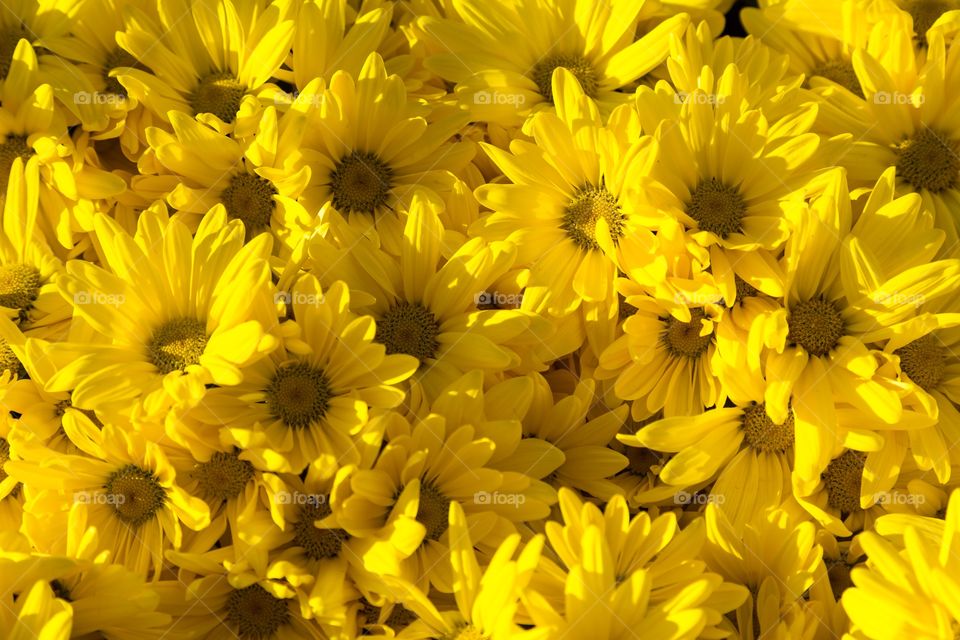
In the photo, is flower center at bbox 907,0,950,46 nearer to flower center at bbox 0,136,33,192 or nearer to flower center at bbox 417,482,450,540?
flower center at bbox 417,482,450,540

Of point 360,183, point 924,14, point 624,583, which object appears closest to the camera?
point 624,583

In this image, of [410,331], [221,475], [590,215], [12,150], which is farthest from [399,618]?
[12,150]

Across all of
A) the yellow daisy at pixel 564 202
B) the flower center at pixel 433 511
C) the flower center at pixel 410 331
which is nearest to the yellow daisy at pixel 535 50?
the yellow daisy at pixel 564 202

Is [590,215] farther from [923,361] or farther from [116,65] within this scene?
[116,65]

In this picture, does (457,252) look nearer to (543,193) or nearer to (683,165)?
(543,193)

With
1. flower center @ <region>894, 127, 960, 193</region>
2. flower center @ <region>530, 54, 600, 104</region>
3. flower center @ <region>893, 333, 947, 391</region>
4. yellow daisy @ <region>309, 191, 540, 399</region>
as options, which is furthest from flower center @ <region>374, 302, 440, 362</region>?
flower center @ <region>894, 127, 960, 193</region>

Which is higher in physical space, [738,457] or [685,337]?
[685,337]
